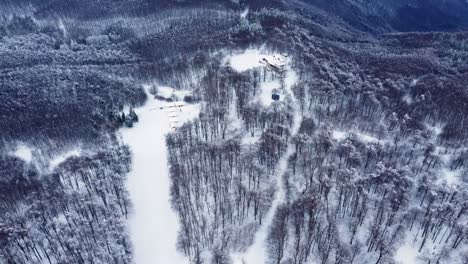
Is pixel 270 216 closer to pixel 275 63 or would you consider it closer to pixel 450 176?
pixel 450 176

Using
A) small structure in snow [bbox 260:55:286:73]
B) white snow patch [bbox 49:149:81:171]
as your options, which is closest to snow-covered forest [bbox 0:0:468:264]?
white snow patch [bbox 49:149:81:171]

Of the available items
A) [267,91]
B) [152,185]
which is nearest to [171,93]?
[267,91]

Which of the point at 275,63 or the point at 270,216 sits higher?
the point at 275,63

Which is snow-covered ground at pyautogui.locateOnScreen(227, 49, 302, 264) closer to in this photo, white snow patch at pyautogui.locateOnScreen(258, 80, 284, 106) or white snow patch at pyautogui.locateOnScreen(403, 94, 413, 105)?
white snow patch at pyautogui.locateOnScreen(258, 80, 284, 106)

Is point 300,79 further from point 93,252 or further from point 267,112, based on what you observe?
point 93,252

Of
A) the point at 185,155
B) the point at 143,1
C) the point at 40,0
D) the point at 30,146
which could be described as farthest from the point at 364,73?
the point at 40,0

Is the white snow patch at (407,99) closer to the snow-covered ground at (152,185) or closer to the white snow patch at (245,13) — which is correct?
the snow-covered ground at (152,185)

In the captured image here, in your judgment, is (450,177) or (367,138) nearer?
(450,177)
